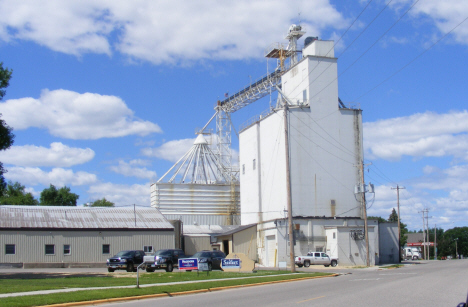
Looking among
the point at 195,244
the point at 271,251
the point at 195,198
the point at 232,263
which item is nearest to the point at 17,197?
the point at 195,198

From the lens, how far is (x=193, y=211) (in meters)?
71.8

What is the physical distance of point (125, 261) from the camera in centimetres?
3519

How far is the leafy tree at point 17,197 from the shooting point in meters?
85.6

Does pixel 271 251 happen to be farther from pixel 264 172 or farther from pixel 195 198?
pixel 195 198

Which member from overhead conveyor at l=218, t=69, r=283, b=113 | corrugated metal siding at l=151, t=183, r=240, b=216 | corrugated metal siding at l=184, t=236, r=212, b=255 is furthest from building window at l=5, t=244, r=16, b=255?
overhead conveyor at l=218, t=69, r=283, b=113

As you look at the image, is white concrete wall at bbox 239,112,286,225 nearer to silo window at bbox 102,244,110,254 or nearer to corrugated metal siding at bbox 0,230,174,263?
corrugated metal siding at bbox 0,230,174,263

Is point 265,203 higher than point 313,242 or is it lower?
higher

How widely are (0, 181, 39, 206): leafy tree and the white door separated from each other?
155 feet

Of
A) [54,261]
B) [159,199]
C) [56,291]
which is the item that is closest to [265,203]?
[159,199]

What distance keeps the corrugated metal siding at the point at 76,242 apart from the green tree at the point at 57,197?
4614 centimetres

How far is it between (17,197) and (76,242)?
47.2 metres

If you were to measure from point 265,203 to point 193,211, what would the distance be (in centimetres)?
1651

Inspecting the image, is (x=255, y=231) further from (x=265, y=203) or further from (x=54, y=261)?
(x=54, y=261)

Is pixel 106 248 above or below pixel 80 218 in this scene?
below
